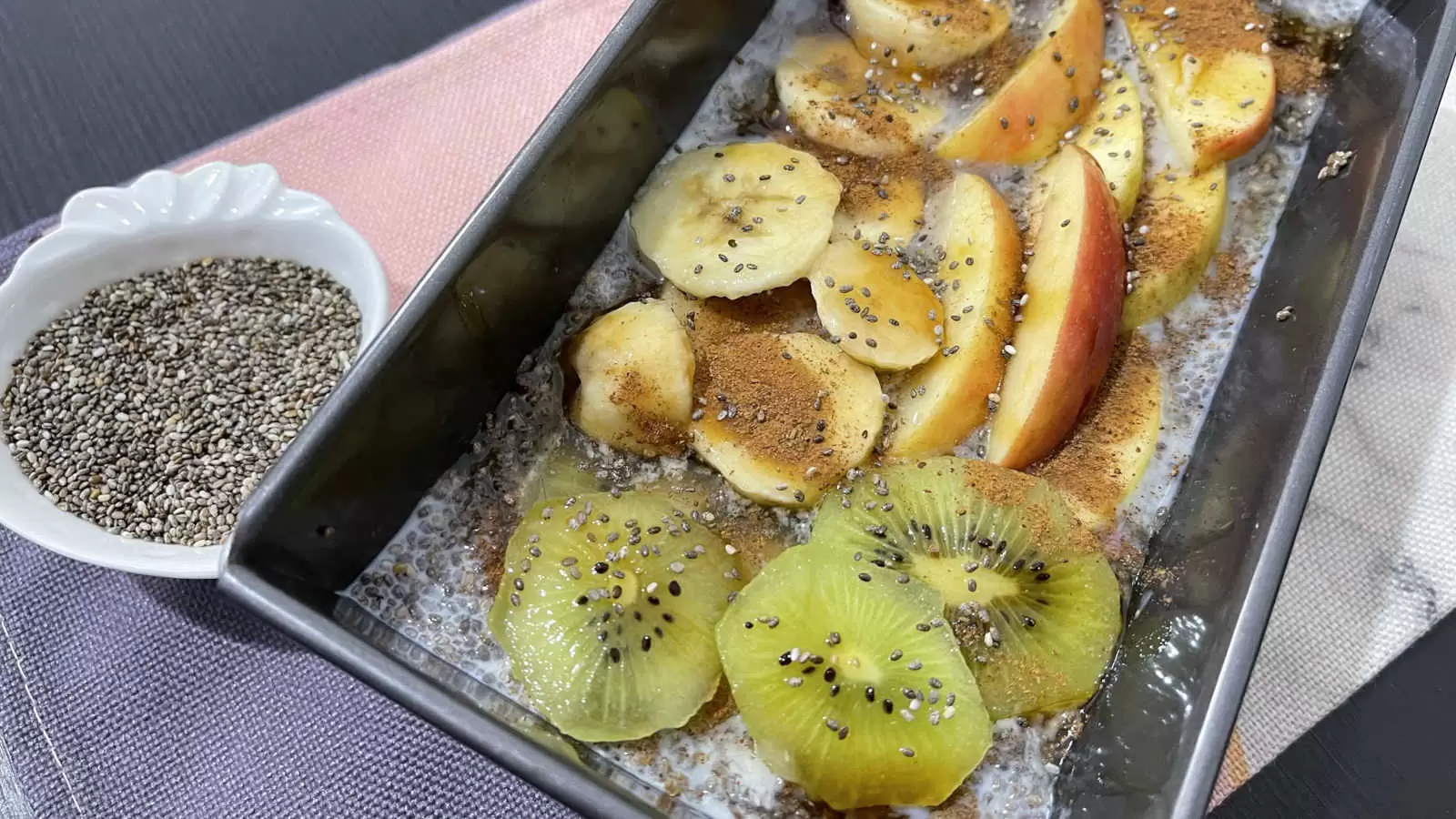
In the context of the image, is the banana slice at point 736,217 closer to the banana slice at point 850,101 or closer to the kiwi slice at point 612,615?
the banana slice at point 850,101

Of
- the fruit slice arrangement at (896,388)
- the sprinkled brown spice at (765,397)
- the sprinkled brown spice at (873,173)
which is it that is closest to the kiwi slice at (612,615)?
the fruit slice arrangement at (896,388)

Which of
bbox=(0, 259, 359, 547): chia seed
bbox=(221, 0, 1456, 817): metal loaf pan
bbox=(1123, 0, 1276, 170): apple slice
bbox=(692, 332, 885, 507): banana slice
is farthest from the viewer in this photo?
bbox=(1123, 0, 1276, 170): apple slice

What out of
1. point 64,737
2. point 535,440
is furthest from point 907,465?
point 64,737

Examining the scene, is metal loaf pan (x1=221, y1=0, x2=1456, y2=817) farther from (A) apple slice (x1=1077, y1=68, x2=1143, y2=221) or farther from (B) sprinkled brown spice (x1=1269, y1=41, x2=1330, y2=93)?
(A) apple slice (x1=1077, y1=68, x2=1143, y2=221)

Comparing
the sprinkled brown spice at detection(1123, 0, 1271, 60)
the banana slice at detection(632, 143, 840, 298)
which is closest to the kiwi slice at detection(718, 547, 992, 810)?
the banana slice at detection(632, 143, 840, 298)

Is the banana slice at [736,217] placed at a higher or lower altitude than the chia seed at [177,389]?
higher

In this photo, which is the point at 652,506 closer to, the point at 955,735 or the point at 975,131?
the point at 955,735
